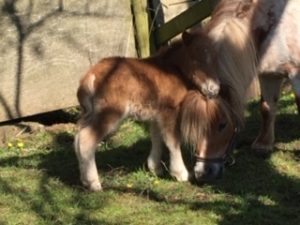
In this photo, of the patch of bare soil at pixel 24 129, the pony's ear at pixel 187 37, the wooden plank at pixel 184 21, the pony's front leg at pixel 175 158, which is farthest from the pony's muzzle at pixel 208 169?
the patch of bare soil at pixel 24 129

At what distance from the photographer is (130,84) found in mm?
5160

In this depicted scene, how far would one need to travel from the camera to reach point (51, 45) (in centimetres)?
692

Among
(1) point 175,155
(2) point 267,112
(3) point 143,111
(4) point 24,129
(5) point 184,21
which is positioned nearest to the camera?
(3) point 143,111

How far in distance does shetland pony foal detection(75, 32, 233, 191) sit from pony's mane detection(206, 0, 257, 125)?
0.27ft

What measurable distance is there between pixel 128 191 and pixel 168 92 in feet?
2.63

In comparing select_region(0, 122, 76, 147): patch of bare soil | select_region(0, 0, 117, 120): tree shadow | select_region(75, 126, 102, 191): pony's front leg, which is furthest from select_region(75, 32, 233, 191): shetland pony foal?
select_region(0, 122, 76, 147): patch of bare soil

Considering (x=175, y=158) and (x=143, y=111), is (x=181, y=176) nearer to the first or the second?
(x=175, y=158)

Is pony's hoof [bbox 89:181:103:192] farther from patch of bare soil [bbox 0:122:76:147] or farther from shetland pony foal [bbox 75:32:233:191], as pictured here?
patch of bare soil [bbox 0:122:76:147]

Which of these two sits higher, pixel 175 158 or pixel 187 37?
pixel 187 37

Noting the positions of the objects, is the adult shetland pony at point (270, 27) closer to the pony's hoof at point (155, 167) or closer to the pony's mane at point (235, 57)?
the pony's mane at point (235, 57)

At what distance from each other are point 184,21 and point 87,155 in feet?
7.37

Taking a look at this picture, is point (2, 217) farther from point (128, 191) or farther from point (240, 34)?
point (240, 34)

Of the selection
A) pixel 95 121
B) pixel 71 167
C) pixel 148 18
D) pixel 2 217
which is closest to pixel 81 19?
pixel 148 18

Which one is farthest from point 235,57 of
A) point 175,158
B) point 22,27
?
point 22,27
